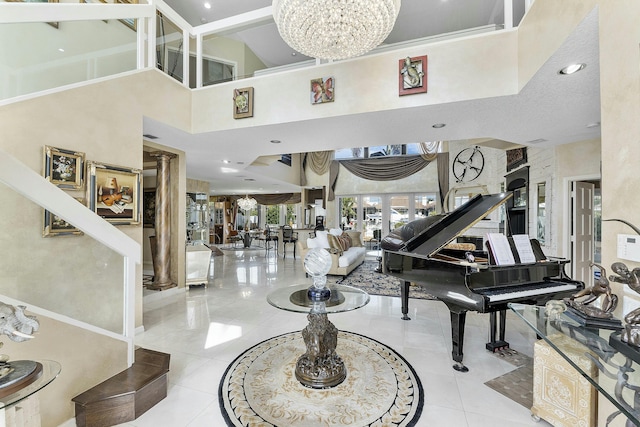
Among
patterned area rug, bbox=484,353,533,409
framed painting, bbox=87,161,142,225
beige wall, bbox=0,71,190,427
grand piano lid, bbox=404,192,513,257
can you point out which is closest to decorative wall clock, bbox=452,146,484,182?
grand piano lid, bbox=404,192,513,257

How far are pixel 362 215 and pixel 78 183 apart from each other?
28.5 feet

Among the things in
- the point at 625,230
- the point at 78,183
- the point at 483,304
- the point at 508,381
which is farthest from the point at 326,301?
the point at 78,183

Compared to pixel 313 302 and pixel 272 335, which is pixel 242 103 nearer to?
pixel 313 302

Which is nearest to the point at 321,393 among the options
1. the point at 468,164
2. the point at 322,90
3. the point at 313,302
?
the point at 313,302

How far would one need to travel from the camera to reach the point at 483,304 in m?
2.20

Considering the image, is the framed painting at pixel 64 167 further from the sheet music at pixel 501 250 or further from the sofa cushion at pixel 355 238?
the sofa cushion at pixel 355 238

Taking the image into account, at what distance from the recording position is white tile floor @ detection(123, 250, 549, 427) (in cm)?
192

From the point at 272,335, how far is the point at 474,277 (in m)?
2.32

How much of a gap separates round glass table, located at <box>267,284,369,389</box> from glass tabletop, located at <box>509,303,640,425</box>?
1.22 meters

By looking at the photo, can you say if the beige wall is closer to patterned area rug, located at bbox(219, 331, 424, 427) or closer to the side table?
the side table

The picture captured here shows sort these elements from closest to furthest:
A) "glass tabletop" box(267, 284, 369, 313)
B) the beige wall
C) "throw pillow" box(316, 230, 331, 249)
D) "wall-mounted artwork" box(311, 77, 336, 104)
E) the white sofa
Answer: the beige wall
"glass tabletop" box(267, 284, 369, 313)
"wall-mounted artwork" box(311, 77, 336, 104)
the white sofa
"throw pillow" box(316, 230, 331, 249)

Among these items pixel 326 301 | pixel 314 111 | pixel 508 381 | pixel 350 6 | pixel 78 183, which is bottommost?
pixel 508 381

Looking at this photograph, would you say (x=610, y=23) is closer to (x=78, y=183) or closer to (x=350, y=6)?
(x=350, y=6)

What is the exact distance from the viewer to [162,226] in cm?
471
